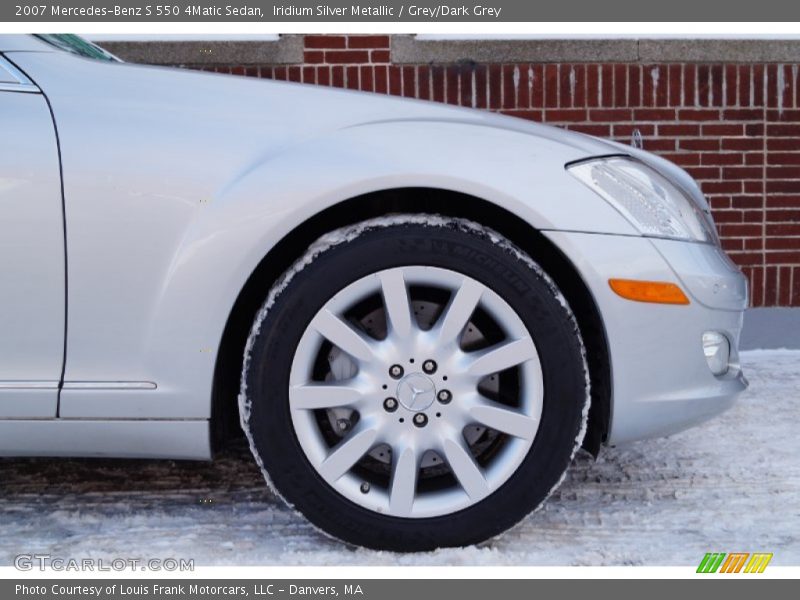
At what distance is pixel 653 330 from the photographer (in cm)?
243

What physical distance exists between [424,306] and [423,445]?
1.17 ft

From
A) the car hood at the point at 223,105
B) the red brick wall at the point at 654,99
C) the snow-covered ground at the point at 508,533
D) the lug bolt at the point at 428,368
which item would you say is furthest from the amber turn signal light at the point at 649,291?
the red brick wall at the point at 654,99

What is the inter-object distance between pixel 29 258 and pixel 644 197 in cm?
153

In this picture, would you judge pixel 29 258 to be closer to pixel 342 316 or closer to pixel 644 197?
pixel 342 316

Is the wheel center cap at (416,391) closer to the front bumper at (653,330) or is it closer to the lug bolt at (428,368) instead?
the lug bolt at (428,368)

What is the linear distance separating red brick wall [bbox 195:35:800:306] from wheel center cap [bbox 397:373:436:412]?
304 cm

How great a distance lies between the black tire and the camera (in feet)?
7.84

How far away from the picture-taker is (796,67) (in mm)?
5207

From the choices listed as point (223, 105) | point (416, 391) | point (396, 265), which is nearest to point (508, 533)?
→ point (416, 391)

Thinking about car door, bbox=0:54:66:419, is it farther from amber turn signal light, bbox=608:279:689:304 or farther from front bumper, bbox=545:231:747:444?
amber turn signal light, bbox=608:279:689:304

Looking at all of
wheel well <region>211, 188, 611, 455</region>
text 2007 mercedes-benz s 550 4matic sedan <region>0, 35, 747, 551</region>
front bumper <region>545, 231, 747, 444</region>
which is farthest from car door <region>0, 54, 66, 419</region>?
front bumper <region>545, 231, 747, 444</region>

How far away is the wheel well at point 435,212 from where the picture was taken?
8.18 feet

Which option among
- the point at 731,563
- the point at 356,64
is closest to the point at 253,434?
the point at 731,563

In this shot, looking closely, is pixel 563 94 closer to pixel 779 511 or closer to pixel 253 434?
pixel 779 511
